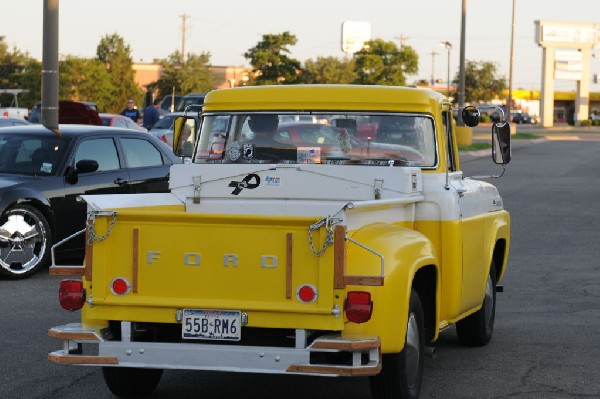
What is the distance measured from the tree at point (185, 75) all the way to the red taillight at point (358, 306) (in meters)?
86.9

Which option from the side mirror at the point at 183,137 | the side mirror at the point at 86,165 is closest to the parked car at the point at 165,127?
the side mirror at the point at 86,165

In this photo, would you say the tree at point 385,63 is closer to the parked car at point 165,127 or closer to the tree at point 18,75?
the tree at point 18,75

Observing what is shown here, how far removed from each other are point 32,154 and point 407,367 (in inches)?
294

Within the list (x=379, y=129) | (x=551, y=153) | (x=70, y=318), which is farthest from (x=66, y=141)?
(x=551, y=153)

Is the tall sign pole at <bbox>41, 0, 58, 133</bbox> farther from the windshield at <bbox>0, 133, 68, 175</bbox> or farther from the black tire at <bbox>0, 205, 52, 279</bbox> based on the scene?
the black tire at <bbox>0, 205, 52, 279</bbox>

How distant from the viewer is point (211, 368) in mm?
6188

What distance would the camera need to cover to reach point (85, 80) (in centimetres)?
9112

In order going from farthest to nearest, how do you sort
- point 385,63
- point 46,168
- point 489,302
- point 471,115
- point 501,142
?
point 385,63 → point 46,168 → point 489,302 → point 471,115 → point 501,142

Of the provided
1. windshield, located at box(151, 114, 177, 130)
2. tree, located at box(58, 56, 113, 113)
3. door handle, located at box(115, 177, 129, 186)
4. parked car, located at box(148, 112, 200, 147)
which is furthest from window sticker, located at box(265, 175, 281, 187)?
tree, located at box(58, 56, 113, 113)

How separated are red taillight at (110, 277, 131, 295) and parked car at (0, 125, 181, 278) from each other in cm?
565

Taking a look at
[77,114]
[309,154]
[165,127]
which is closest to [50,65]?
[77,114]

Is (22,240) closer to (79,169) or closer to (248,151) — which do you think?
(79,169)

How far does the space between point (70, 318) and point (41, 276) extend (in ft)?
9.44

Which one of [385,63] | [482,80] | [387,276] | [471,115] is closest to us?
[387,276]
